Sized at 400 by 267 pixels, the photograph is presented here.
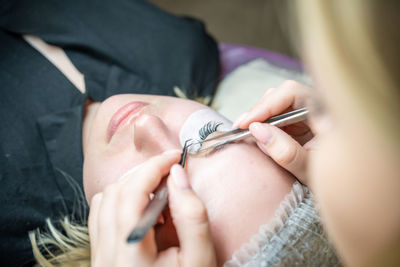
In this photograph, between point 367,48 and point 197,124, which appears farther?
point 197,124

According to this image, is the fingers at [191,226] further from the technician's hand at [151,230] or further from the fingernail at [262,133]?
the fingernail at [262,133]

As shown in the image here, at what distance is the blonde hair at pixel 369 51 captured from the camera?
0.98 ft

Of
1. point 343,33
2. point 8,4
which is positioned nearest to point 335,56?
point 343,33

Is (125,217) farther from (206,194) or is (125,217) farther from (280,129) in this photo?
(280,129)

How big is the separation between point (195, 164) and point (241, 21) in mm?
1800

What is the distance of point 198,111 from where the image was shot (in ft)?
2.38

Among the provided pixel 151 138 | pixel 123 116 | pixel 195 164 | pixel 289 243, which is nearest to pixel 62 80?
pixel 123 116

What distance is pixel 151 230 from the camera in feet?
1.50

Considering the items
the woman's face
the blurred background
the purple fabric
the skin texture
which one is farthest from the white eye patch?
the blurred background

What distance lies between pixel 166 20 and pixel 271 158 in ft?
2.52

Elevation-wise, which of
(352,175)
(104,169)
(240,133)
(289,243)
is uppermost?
(352,175)

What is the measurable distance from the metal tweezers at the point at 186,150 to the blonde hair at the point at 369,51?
0.26 meters

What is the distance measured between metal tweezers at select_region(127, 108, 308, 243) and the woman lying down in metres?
0.02

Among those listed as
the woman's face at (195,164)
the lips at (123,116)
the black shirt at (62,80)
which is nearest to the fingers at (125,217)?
the woman's face at (195,164)
